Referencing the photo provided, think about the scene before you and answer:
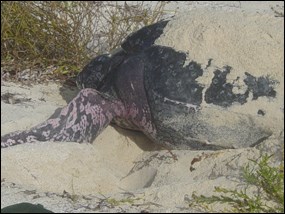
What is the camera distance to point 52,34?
12.2 ft

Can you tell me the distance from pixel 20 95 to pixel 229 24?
3.69ft

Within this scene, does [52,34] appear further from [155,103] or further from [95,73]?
[155,103]

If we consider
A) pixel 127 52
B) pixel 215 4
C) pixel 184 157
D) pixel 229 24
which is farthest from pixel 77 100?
pixel 215 4

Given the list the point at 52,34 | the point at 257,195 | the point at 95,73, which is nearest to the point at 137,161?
the point at 95,73

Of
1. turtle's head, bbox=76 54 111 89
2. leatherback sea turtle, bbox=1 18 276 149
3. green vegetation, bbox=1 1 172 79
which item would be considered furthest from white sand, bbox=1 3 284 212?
green vegetation, bbox=1 1 172 79

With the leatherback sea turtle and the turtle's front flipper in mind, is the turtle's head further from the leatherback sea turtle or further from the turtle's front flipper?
the turtle's front flipper

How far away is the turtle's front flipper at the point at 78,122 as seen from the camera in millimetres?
2877

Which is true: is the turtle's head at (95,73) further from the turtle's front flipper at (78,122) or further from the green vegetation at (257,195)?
the green vegetation at (257,195)

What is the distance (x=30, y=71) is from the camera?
374 cm

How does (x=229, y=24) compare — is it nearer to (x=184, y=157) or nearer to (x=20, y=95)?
(x=184, y=157)

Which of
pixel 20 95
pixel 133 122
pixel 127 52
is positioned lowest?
pixel 20 95

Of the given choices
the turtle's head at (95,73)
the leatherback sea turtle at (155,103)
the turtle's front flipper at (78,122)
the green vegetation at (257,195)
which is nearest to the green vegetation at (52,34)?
the turtle's head at (95,73)

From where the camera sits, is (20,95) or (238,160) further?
(20,95)

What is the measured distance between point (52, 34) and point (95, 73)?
1.87ft
